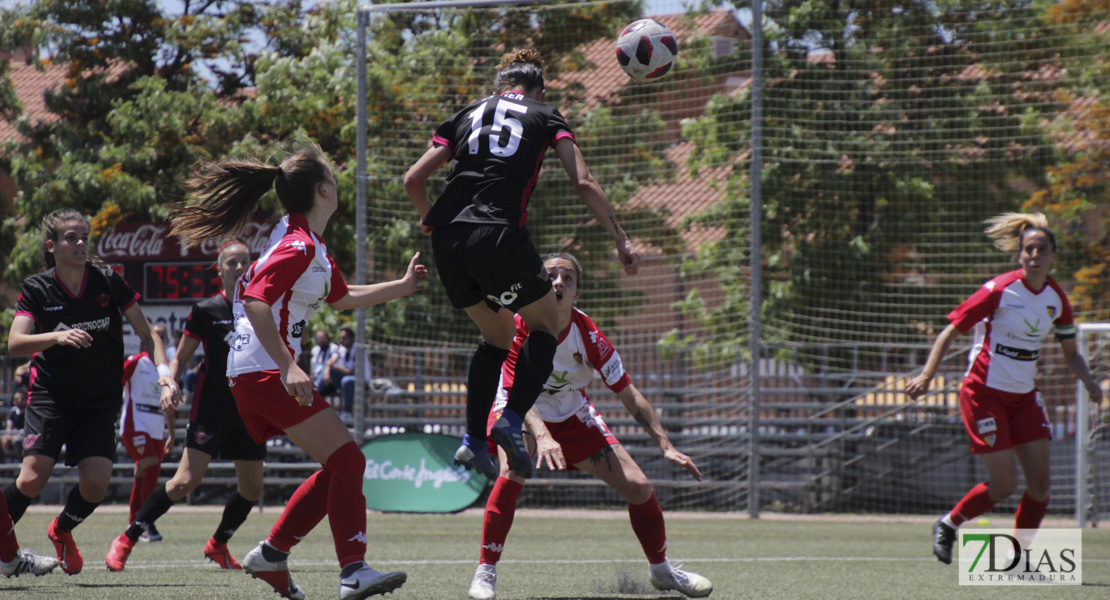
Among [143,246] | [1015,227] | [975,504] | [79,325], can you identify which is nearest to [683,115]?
[1015,227]

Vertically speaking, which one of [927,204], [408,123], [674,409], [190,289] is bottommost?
[674,409]

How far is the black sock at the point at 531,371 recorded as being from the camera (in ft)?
15.9

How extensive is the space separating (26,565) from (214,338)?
1.78 metres

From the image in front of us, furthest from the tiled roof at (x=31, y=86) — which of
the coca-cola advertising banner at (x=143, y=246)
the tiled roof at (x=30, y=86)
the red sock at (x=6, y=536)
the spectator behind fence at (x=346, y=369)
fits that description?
the red sock at (x=6, y=536)

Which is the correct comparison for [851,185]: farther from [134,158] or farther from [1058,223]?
[134,158]

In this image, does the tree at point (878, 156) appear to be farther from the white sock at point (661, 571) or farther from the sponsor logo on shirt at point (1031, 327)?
the white sock at point (661, 571)

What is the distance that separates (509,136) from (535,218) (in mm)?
9384

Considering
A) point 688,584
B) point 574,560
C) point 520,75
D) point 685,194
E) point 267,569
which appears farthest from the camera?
point 685,194

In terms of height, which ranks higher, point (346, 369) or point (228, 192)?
point (228, 192)

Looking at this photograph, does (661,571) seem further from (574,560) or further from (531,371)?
(574,560)

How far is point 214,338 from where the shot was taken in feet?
23.9

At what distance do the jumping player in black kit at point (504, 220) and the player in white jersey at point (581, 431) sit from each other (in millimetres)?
483

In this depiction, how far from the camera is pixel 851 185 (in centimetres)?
1429

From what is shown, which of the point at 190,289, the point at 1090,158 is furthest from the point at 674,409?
the point at 190,289
